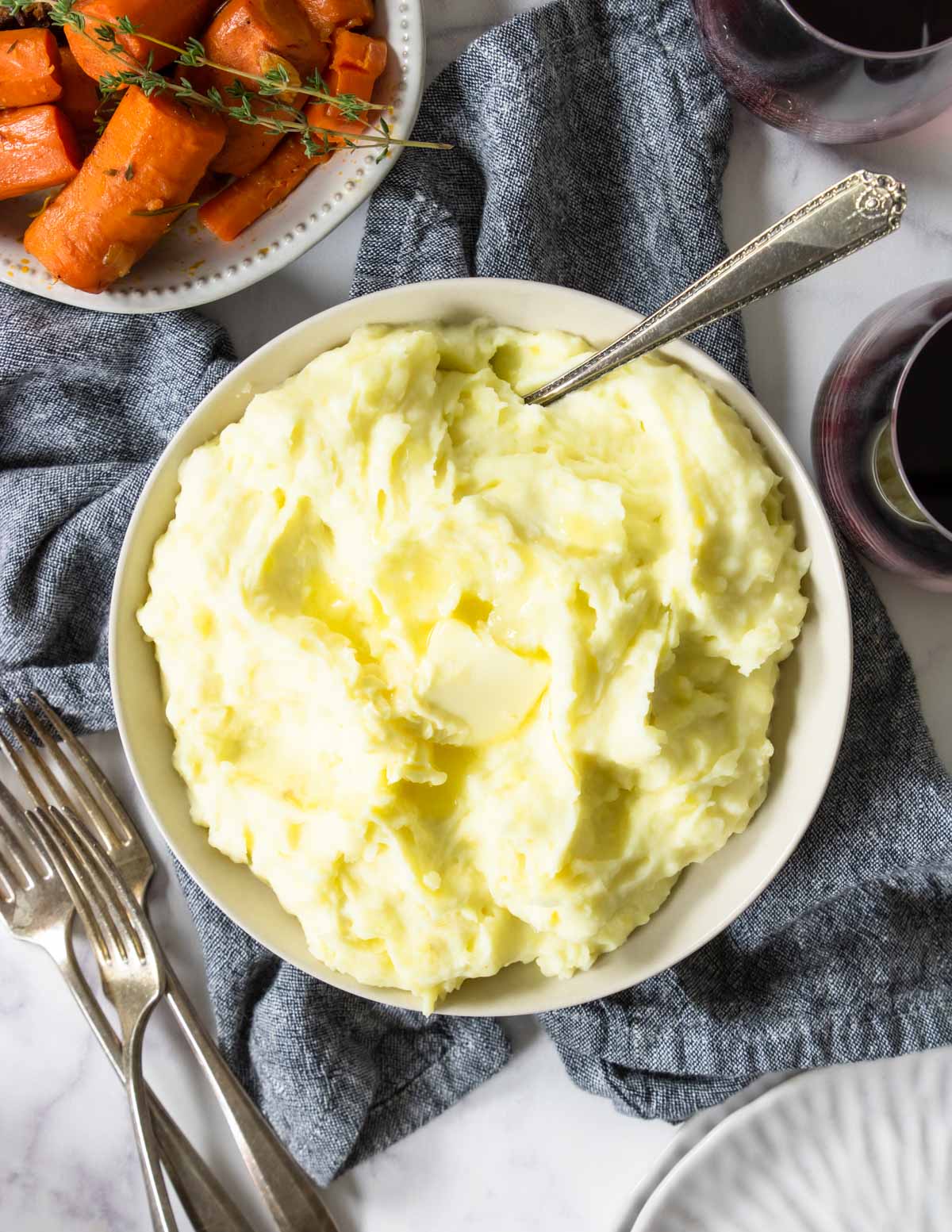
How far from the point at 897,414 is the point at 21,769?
204cm

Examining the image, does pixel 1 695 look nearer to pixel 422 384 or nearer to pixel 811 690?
pixel 422 384

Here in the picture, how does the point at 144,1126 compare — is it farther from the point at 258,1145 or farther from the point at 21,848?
the point at 21,848

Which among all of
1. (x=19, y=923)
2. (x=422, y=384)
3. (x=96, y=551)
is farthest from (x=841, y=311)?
(x=19, y=923)

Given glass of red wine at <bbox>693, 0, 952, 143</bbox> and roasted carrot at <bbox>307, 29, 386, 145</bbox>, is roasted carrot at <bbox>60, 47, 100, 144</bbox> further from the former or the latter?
glass of red wine at <bbox>693, 0, 952, 143</bbox>

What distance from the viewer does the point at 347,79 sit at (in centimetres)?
226

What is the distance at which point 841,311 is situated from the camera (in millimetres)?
2576

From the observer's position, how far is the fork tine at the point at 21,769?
2.51 metres

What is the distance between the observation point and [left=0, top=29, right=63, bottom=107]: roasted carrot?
7.39 ft

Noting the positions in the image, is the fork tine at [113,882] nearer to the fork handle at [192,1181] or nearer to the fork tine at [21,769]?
the fork tine at [21,769]

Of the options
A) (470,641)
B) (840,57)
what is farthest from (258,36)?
(470,641)

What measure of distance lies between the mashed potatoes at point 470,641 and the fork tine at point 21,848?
2.15 ft

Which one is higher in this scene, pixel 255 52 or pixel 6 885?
pixel 255 52

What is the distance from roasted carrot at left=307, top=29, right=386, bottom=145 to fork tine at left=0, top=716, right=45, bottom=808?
150 centimetres

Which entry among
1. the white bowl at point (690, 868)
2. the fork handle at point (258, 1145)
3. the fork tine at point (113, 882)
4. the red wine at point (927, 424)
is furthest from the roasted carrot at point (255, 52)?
the fork handle at point (258, 1145)
